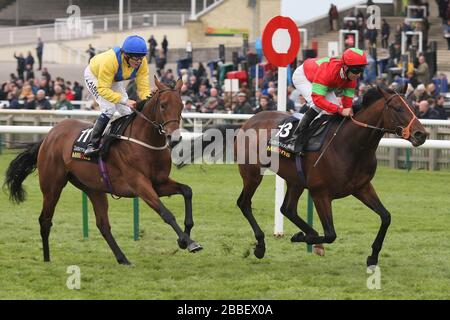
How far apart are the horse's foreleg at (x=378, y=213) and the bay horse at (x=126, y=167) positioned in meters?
1.25

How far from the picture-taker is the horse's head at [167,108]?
7.59 meters

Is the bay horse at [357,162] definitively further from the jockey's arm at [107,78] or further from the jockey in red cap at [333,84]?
the jockey's arm at [107,78]

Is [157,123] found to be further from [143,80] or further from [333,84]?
[333,84]

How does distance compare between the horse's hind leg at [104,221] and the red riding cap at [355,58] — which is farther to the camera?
the horse's hind leg at [104,221]

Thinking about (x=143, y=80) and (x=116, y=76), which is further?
(x=143, y=80)

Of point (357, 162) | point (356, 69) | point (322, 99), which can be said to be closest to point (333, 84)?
point (322, 99)

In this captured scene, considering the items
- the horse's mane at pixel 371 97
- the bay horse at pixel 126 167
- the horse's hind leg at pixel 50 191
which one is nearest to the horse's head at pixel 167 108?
the bay horse at pixel 126 167

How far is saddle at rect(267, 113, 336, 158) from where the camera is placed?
26.6 ft

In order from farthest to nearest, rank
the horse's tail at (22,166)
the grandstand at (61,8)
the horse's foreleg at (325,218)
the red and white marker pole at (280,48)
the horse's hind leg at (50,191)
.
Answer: the grandstand at (61,8)
the red and white marker pole at (280,48)
the horse's tail at (22,166)
the horse's hind leg at (50,191)
the horse's foreleg at (325,218)

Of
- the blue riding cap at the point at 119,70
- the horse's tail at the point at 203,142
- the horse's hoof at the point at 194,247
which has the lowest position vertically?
the horse's hoof at the point at 194,247

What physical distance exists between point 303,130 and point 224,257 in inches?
47.3

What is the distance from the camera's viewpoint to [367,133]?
7.79 meters
